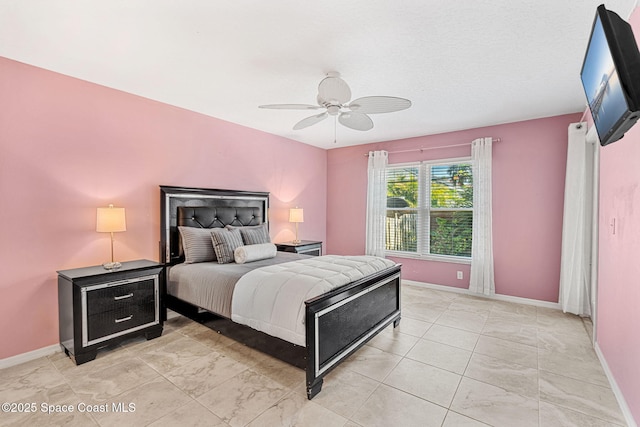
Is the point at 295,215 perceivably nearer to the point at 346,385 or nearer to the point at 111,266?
the point at 111,266

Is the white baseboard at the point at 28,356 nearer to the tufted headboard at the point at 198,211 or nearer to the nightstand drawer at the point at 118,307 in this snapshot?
the nightstand drawer at the point at 118,307

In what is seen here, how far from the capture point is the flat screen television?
1.12 metres

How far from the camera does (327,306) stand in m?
2.18

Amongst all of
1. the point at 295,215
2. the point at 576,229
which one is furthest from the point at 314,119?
the point at 576,229

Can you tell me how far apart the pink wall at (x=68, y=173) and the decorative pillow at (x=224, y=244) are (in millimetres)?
730

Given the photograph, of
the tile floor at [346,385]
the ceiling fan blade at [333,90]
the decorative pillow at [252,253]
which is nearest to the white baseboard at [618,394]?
the tile floor at [346,385]

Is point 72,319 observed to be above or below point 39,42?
below

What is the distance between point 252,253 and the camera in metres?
3.37

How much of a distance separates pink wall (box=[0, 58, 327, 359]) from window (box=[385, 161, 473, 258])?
3214mm

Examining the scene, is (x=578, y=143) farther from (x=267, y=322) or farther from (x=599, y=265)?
(x=267, y=322)

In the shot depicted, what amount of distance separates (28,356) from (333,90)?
354cm

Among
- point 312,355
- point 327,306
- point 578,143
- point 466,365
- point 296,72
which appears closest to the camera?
point 312,355

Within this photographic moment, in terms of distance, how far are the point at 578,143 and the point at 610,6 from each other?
2.26 meters

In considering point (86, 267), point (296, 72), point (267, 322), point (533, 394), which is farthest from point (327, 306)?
point (86, 267)
